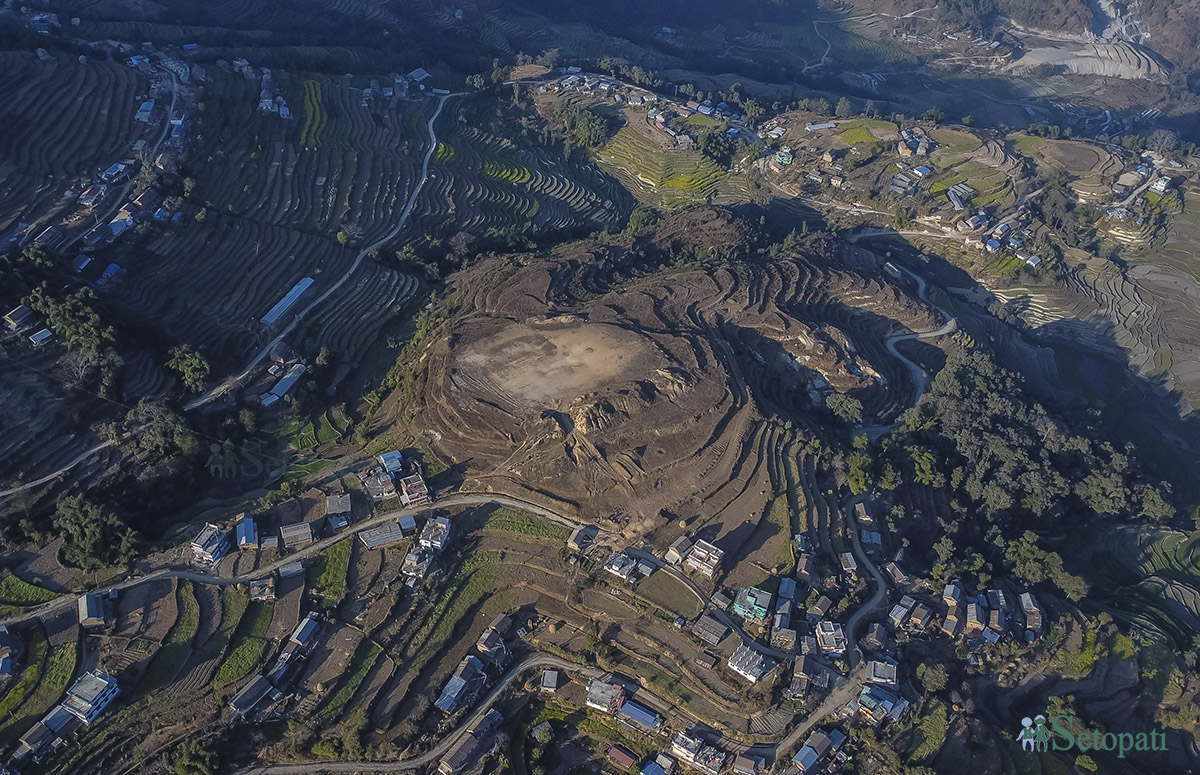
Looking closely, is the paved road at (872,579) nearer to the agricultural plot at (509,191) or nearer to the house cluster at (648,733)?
the house cluster at (648,733)

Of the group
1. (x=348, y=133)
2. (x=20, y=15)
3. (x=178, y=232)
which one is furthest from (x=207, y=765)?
(x=20, y=15)

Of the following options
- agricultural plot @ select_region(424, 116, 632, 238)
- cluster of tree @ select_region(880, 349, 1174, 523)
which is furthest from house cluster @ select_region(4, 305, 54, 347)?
cluster of tree @ select_region(880, 349, 1174, 523)

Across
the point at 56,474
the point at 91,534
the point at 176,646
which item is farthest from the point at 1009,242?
the point at 56,474

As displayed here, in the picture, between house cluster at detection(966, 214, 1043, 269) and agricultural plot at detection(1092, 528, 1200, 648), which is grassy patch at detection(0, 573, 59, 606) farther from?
house cluster at detection(966, 214, 1043, 269)

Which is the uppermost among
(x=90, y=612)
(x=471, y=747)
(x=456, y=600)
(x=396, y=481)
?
(x=396, y=481)

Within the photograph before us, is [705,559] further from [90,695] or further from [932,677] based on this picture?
[90,695]

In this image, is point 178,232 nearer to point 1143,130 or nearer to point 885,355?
point 885,355

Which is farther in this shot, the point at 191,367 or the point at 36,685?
the point at 191,367
